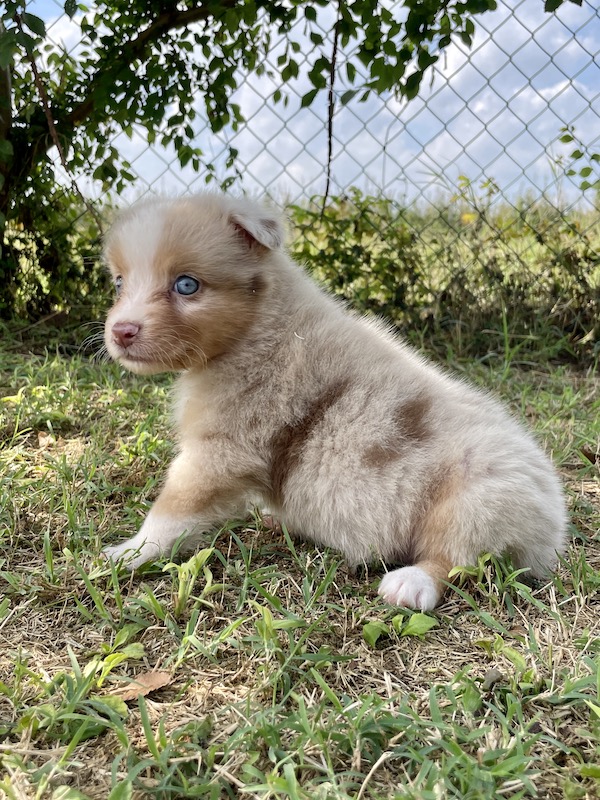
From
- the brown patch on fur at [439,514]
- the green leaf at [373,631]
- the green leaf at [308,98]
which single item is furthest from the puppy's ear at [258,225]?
the green leaf at [308,98]

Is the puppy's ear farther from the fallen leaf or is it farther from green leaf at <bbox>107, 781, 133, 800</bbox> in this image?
green leaf at <bbox>107, 781, 133, 800</bbox>

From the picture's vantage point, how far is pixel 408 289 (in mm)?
5082

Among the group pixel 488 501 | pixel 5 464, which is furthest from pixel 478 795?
pixel 5 464

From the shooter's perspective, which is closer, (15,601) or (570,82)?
(15,601)

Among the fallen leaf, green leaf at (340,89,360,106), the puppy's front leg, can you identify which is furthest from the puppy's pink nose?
green leaf at (340,89,360,106)

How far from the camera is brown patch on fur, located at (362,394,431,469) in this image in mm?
2184

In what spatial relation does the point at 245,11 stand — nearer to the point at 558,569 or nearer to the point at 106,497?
the point at 106,497

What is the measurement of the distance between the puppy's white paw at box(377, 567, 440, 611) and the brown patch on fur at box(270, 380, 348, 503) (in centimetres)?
48

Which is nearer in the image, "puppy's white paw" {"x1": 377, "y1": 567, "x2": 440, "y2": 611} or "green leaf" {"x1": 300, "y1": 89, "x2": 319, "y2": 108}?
"puppy's white paw" {"x1": 377, "y1": 567, "x2": 440, "y2": 611}

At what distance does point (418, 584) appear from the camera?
2.06 metres

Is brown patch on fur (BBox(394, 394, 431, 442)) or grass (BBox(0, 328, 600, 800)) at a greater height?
brown patch on fur (BBox(394, 394, 431, 442))

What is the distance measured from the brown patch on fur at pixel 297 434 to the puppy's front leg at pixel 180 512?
0.18 m

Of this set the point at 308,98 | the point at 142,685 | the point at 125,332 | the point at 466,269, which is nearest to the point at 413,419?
the point at 125,332

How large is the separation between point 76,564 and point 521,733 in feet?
4.38
